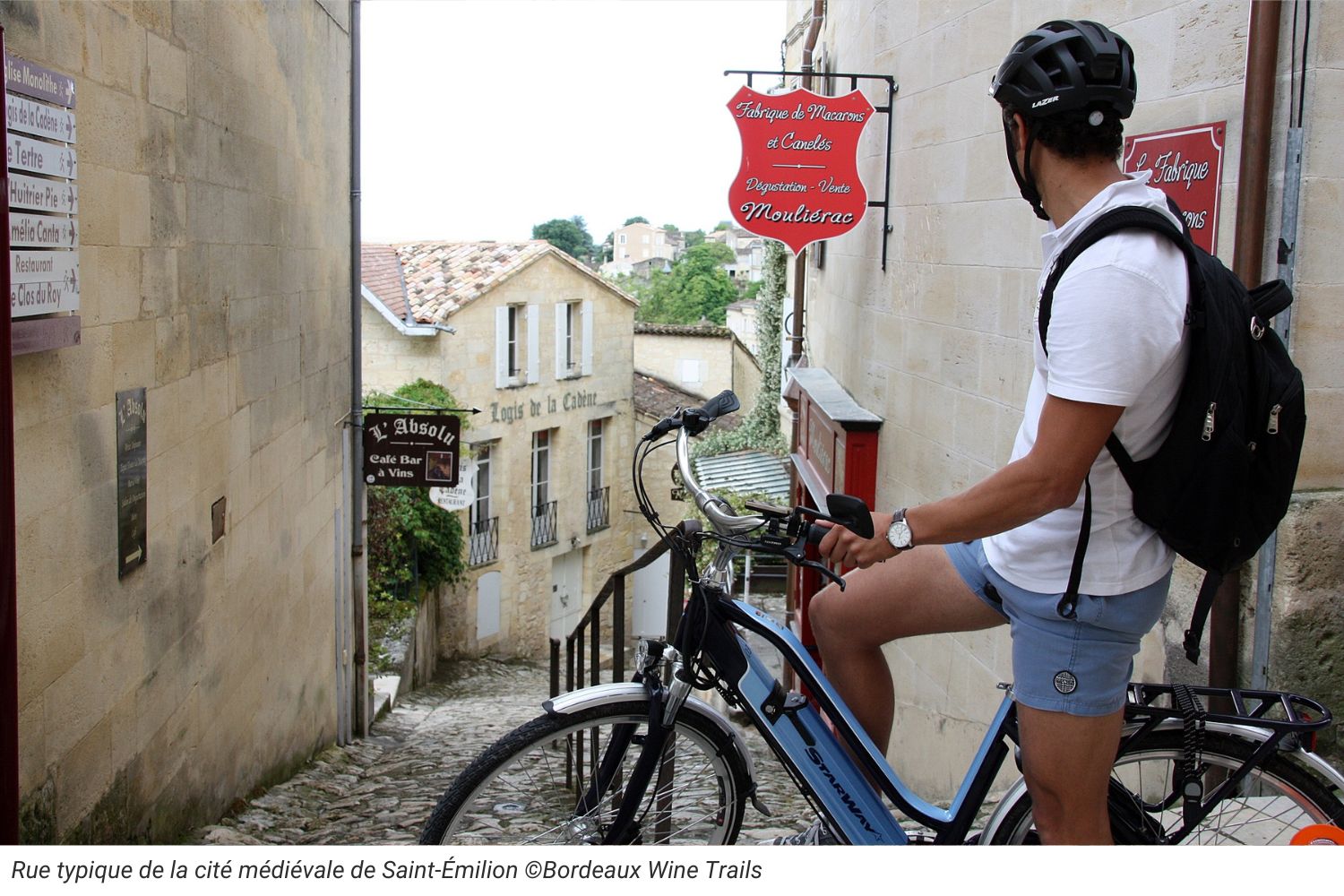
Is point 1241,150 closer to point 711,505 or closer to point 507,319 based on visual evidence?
point 711,505

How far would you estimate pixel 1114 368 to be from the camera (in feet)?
6.47

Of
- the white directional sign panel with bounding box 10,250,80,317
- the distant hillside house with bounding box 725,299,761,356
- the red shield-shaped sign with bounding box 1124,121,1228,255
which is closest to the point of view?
the white directional sign panel with bounding box 10,250,80,317

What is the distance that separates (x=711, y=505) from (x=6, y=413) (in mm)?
1366

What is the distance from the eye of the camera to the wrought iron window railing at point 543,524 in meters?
23.4

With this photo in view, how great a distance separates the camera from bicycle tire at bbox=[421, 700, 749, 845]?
2.42 metres

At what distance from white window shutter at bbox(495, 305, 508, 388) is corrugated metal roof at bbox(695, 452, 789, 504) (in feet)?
Result: 23.0

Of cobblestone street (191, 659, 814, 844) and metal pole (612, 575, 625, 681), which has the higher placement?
metal pole (612, 575, 625, 681)

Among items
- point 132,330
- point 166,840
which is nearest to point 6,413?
point 132,330

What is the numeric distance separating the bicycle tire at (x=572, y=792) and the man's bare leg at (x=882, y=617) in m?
0.29

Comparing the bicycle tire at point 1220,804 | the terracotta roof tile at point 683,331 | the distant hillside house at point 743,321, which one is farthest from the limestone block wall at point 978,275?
the distant hillside house at point 743,321

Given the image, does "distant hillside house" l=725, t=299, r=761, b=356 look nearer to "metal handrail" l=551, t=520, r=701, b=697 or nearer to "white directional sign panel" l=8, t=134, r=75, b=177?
"metal handrail" l=551, t=520, r=701, b=697

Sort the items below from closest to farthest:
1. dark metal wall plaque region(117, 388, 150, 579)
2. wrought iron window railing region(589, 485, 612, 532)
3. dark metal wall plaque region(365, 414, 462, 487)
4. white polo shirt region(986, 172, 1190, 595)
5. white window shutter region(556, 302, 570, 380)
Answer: white polo shirt region(986, 172, 1190, 595)
dark metal wall plaque region(117, 388, 150, 579)
dark metal wall plaque region(365, 414, 462, 487)
white window shutter region(556, 302, 570, 380)
wrought iron window railing region(589, 485, 612, 532)

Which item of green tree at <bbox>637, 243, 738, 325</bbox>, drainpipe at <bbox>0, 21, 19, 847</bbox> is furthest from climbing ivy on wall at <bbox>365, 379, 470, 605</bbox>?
green tree at <bbox>637, 243, 738, 325</bbox>

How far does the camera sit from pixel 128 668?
13.7 ft
